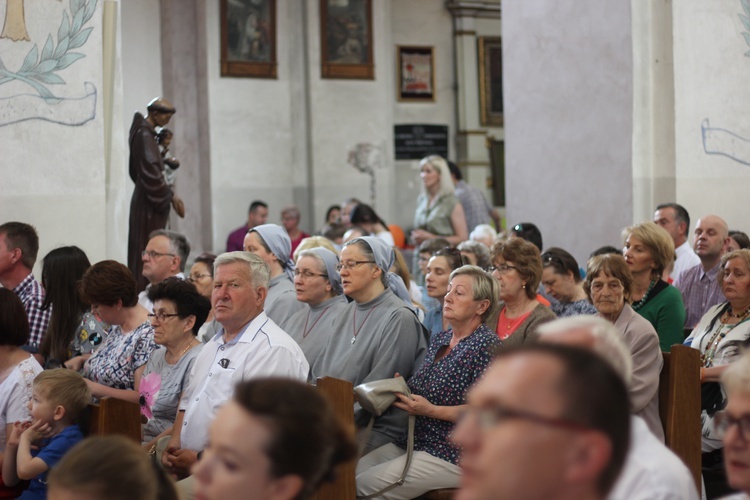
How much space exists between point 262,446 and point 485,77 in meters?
16.1

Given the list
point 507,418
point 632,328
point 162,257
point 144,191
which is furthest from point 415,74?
point 507,418

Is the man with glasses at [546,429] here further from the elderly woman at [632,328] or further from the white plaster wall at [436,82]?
the white plaster wall at [436,82]

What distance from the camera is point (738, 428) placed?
2.14 metres

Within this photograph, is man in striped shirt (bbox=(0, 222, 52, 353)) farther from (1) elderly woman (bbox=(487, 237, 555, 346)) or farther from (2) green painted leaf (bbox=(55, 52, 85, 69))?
(1) elderly woman (bbox=(487, 237, 555, 346))

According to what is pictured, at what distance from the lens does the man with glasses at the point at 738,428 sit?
6.95ft

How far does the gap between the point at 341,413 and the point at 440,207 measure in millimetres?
6115

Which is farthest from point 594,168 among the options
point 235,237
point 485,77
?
point 485,77

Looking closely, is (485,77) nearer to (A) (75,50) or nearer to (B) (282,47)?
(B) (282,47)

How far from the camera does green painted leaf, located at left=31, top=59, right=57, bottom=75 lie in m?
7.13

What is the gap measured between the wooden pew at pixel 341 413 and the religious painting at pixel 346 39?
11.5 meters

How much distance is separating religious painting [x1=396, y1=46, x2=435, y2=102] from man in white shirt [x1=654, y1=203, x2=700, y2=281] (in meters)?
9.58

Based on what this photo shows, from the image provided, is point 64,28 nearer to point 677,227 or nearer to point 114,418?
point 114,418

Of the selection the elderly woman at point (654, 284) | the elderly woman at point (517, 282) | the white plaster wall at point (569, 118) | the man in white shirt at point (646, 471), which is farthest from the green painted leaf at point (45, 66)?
the man in white shirt at point (646, 471)

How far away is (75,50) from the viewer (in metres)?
7.27
